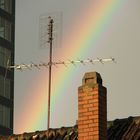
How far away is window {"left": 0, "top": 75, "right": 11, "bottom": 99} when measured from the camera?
8969 cm

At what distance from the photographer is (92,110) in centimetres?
1923

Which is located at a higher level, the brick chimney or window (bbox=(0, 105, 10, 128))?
window (bbox=(0, 105, 10, 128))

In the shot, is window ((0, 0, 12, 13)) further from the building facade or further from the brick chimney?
the brick chimney

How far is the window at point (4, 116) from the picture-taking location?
88231 mm

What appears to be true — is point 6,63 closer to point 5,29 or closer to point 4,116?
point 5,29

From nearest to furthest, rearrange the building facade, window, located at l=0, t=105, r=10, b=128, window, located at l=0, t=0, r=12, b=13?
window, located at l=0, t=105, r=10, b=128
the building facade
window, located at l=0, t=0, r=12, b=13

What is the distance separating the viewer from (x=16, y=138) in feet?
83.3

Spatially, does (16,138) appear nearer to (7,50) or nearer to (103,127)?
(103,127)

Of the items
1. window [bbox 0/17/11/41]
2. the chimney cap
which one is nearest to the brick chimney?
the chimney cap

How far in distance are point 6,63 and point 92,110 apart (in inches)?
2845

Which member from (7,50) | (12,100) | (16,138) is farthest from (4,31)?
(16,138)

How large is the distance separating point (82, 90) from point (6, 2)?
255 feet

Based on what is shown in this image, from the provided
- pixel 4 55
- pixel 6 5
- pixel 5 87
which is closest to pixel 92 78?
pixel 5 87

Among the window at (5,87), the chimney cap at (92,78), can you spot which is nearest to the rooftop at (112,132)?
the chimney cap at (92,78)
